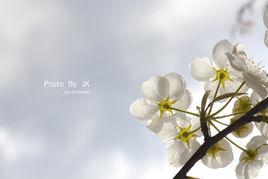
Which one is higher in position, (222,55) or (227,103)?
(222,55)

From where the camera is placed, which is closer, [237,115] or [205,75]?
[237,115]

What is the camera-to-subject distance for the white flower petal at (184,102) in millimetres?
603

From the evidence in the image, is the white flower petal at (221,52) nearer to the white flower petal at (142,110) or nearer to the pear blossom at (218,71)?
the pear blossom at (218,71)

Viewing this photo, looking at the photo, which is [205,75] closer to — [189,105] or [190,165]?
[189,105]

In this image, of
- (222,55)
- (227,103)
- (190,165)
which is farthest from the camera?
(222,55)

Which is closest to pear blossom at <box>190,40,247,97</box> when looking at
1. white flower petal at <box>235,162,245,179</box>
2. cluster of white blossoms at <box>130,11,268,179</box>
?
cluster of white blossoms at <box>130,11,268,179</box>

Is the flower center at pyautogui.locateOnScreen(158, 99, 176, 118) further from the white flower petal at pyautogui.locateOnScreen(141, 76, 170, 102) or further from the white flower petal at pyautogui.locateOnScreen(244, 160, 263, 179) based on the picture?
the white flower petal at pyautogui.locateOnScreen(244, 160, 263, 179)

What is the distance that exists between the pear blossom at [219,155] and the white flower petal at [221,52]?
0.43ft

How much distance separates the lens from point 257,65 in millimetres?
568

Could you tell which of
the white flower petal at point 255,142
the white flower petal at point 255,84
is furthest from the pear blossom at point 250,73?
the white flower petal at point 255,142

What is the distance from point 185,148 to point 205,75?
0.44 ft

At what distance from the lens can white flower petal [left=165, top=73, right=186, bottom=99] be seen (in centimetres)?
59

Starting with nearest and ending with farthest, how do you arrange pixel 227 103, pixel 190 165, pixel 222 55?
pixel 190 165 < pixel 227 103 < pixel 222 55

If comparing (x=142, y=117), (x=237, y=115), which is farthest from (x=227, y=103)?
(x=142, y=117)
